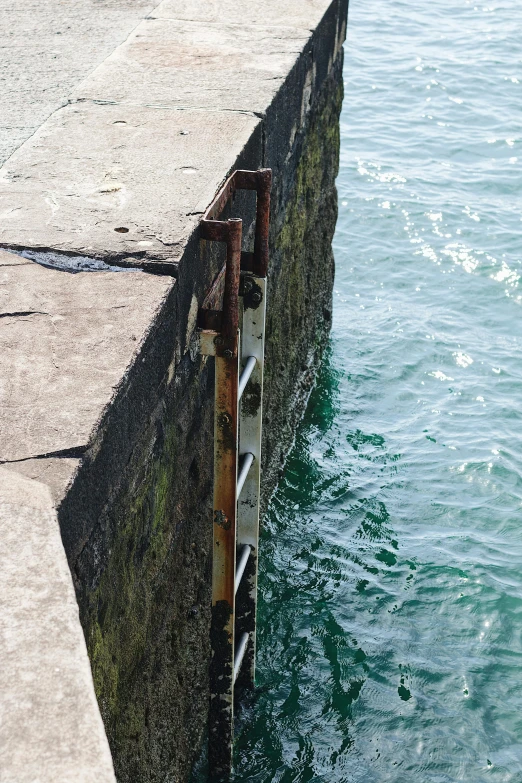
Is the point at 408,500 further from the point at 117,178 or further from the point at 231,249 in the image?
the point at 231,249

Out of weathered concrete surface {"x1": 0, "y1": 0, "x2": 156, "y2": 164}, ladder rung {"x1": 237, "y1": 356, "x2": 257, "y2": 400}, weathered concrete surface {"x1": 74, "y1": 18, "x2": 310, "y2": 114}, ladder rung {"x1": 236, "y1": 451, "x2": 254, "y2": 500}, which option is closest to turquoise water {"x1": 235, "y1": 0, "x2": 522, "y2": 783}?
ladder rung {"x1": 236, "y1": 451, "x2": 254, "y2": 500}

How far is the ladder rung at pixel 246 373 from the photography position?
3.78 m

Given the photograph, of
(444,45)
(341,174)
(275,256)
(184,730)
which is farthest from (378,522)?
(444,45)

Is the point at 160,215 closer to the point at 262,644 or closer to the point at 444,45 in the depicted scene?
the point at 262,644

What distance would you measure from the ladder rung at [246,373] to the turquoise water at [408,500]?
5.88 feet

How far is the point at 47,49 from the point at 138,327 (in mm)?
3317

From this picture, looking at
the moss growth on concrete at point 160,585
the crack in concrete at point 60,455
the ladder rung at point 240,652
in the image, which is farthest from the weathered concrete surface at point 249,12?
the crack in concrete at point 60,455

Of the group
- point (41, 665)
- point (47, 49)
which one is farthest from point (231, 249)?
point (47, 49)

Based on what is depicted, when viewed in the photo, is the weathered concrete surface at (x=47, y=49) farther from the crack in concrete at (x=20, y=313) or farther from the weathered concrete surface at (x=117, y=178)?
the crack in concrete at (x=20, y=313)

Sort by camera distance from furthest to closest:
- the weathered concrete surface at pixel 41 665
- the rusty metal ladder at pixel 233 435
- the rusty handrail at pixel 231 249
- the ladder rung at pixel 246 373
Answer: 1. the ladder rung at pixel 246 373
2. the rusty metal ladder at pixel 233 435
3. the rusty handrail at pixel 231 249
4. the weathered concrete surface at pixel 41 665

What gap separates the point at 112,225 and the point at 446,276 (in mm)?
6363

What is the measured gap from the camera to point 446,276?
30.7ft

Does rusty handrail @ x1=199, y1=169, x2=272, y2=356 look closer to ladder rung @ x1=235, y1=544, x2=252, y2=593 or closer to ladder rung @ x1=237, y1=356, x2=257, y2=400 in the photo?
ladder rung @ x1=237, y1=356, x2=257, y2=400

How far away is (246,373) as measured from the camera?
3887mm
